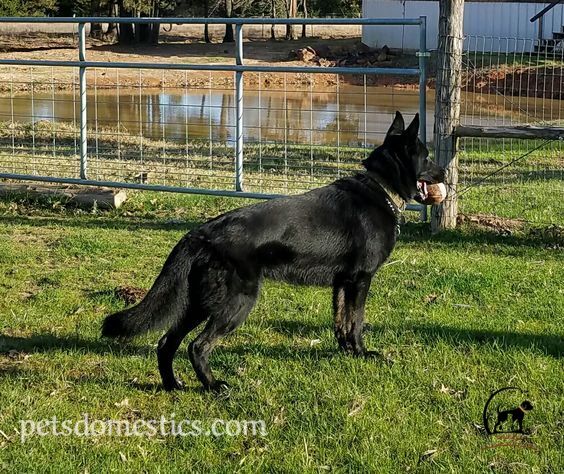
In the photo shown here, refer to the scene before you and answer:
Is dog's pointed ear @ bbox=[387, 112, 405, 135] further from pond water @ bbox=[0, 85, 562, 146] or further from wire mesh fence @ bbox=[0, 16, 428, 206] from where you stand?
pond water @ bbox=[0, 85, 562, 146]

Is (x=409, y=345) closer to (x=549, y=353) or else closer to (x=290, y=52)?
(x=549, y=353)

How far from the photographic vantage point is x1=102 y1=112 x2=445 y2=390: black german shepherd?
16.1ft

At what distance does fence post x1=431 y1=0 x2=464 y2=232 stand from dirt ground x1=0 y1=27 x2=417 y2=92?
53.7ft

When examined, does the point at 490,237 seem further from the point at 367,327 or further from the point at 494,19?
the point at 494,19

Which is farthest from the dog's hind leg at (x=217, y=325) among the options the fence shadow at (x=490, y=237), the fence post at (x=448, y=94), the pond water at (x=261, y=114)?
the pond water at (x=261, y=114)

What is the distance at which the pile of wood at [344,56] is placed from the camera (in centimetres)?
3622

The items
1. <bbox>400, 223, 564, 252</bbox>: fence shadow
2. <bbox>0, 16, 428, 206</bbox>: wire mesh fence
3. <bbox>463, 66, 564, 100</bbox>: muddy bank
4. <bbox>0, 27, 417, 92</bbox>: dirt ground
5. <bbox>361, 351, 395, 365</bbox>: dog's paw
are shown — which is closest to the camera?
<bbox>361, 351, 395, 365</bbox>: dog's paw

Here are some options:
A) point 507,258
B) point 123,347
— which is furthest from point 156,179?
point 123,347

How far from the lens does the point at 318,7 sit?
174 feet

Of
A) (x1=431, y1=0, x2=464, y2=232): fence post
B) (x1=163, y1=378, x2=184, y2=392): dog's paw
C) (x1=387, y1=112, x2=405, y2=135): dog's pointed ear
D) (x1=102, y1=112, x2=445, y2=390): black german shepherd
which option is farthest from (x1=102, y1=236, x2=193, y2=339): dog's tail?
(x1=431, y1=0, x2=464, y2=232): fence post

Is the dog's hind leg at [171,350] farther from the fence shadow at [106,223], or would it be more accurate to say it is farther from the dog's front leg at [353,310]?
the fence shadow at [106,223]

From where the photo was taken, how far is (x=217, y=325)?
4.89m

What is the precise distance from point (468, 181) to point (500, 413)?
6.80m

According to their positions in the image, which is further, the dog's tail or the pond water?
the pond water
